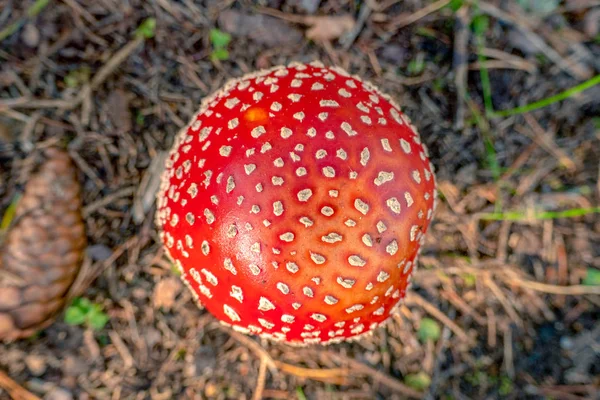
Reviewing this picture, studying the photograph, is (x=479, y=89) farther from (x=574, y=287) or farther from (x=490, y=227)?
(x=574, y=287)

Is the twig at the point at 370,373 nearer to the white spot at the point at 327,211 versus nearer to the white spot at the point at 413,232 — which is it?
the white spot at the point at 413,232

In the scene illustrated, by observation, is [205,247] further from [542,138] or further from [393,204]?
[542,138]

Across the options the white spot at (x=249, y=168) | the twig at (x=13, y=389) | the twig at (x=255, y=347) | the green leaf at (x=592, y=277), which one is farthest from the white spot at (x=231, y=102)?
the green leaf at (x=592, y=277)

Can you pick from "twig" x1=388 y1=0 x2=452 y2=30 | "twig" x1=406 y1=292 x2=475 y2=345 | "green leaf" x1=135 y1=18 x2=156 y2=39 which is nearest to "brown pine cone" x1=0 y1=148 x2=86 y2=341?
"green leaf" x1=135 y1=18 x2=156 y2=39

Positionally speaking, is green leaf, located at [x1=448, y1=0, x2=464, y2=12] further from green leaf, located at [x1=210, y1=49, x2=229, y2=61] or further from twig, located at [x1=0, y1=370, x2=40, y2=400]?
twig, located at [x1=0, y1=370, x2=40, y2=400]

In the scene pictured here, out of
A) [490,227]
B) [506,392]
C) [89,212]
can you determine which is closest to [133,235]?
[89,212]
